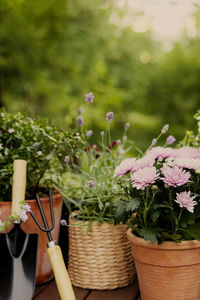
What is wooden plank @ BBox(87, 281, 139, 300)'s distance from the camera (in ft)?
3.97

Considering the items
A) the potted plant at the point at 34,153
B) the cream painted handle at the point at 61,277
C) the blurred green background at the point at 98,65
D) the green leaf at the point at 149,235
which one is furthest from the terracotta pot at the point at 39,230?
the blurred green background at the point at 98,65

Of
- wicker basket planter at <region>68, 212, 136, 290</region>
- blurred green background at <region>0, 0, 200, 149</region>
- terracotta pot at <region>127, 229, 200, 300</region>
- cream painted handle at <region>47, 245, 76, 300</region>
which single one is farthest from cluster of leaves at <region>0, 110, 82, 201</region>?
blurred green background at <region>0, 0, 200, 149</region>

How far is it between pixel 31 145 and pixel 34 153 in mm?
40

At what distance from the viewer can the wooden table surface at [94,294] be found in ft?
3.98

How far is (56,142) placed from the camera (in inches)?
54.4

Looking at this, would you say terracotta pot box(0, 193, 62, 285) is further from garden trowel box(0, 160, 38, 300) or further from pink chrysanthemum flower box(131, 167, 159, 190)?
pink chrysanthemum flower box(131, 167, 159, 190)

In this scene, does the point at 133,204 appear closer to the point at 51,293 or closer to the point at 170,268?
the point at 170,268

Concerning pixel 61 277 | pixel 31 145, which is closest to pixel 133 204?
pixel 61 277

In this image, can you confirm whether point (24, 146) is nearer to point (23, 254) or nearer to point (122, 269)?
point (23, 254)

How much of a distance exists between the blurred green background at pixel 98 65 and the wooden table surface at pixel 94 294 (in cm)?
250

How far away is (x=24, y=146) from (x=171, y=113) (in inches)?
327

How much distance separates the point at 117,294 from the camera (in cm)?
124

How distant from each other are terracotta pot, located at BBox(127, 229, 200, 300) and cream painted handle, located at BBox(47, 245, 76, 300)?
0.76ft

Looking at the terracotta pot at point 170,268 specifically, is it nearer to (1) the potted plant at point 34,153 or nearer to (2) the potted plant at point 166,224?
(2) the potted plant at point 166,224
